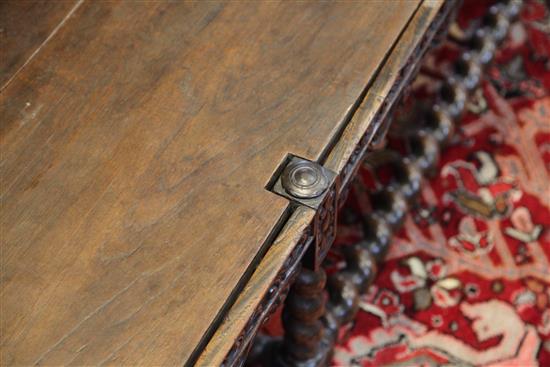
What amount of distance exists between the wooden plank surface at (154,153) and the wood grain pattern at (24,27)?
1cm

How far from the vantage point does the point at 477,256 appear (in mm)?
1424

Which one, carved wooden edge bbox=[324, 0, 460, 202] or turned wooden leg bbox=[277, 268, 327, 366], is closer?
carved wooden edge bbox=[324, 0, 460, 202]

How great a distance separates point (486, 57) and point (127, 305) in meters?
1.09

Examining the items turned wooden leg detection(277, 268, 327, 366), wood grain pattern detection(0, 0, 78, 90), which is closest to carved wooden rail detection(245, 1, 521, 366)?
turned wooden leg detection(277, 268, 327, 366)

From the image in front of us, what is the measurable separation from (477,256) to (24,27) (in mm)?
890

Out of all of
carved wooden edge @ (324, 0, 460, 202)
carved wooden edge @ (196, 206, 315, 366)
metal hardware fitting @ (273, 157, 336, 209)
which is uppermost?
carved wooden edge @ (324, 0, 460, 202)

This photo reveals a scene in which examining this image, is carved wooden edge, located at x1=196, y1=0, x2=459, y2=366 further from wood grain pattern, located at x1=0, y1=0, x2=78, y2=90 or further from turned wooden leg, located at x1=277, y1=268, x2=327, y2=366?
wood grain pattern, located at x1=0, y1=0, x2=78, y2=90

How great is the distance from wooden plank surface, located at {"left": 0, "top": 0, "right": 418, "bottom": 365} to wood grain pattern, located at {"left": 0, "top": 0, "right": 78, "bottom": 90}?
1 cm

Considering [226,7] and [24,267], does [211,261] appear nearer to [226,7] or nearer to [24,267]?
[24,267]

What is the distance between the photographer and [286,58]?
938mm

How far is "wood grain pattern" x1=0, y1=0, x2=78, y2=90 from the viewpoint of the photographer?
3.01ft

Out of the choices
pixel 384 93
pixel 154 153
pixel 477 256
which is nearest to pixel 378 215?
pixel 477 256

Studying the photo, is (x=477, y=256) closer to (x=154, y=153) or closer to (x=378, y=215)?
(x=378, y=215)

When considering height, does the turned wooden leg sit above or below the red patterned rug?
below
